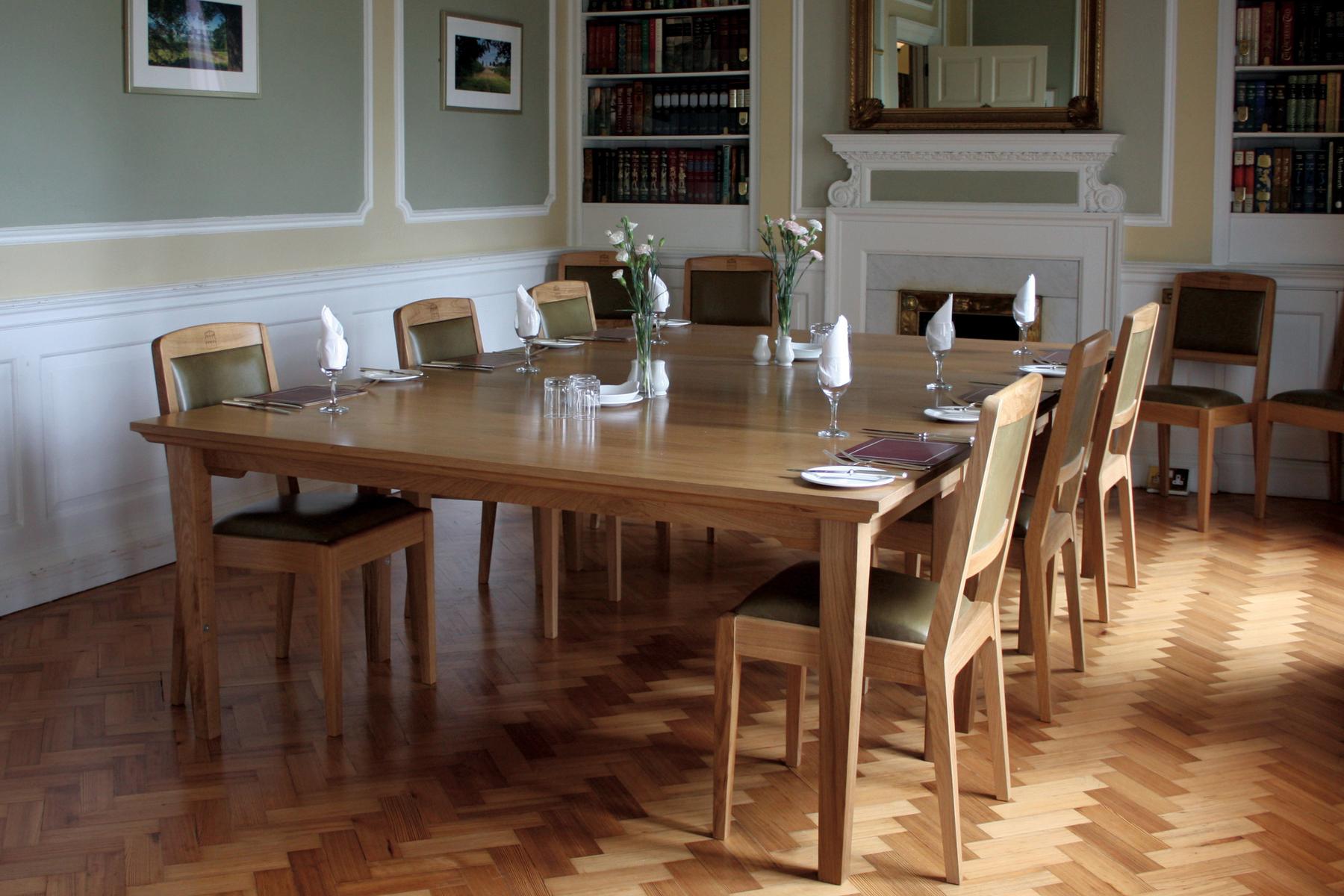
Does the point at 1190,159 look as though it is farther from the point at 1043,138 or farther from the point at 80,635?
the point at 80,635

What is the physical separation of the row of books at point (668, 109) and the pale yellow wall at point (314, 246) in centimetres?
21

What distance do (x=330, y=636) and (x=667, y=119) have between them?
4576mm

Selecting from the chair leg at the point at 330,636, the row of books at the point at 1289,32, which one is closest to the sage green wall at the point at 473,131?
the chair leg at the point at 330,636

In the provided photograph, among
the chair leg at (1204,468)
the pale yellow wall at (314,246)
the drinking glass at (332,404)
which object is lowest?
the chair leg at (1204,468)

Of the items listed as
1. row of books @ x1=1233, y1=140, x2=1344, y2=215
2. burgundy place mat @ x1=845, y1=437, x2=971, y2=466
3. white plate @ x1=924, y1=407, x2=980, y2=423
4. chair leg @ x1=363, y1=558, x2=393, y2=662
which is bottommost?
chair leg @ x1=363, y1=558, x2=393, y2=662

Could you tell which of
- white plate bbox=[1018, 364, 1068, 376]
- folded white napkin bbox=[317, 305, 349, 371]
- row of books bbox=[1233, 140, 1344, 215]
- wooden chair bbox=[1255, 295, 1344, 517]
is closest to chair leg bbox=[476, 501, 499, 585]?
folded white napkin bbox=[317, 305, 349, 371]

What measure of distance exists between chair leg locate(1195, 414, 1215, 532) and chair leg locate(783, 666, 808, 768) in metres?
2.90

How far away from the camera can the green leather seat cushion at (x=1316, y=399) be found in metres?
5.57

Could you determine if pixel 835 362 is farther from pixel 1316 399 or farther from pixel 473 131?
pixel 473 131

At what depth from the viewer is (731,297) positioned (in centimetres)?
606

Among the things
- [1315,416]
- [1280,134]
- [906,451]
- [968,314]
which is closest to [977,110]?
[968,314]

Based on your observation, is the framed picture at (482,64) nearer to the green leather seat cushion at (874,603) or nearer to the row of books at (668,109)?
the row of books at (668,109)

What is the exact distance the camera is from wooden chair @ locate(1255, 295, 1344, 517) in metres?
5.59

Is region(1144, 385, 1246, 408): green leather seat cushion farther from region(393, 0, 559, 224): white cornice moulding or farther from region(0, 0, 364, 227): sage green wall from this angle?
region(0, 0, 364, 227): sage green wall
